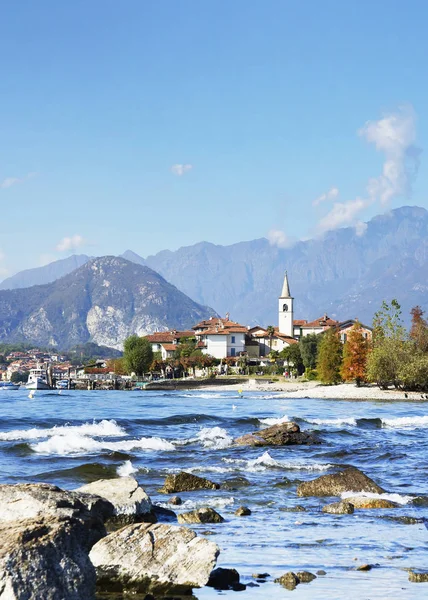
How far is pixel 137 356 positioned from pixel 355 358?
62803 millimetres

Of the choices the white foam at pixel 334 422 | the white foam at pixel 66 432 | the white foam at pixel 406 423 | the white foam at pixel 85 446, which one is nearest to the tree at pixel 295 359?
the white foam at pixel 406 423

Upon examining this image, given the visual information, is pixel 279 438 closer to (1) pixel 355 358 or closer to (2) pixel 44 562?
(2) pixel 44 562

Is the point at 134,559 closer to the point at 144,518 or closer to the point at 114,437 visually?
the point at 144,518

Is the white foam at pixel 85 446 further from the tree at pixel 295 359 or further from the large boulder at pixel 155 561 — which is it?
the tree at pixel 295 359

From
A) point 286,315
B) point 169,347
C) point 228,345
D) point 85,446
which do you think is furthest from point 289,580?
point 286,315

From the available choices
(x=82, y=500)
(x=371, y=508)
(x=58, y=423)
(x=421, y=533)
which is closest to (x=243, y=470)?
(x=371, y=508)

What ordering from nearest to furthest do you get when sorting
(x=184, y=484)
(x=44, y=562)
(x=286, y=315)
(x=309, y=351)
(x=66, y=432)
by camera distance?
1. (x=44, y=562)
2. (x=184, y=484)
3. (x=66, y=432)
4. (x=309, y=351)
5. (x=286, y=315)

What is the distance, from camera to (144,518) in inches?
550

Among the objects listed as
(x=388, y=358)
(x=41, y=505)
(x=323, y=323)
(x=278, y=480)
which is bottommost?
(x=278, y=480)

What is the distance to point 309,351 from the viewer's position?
130375 millimetres

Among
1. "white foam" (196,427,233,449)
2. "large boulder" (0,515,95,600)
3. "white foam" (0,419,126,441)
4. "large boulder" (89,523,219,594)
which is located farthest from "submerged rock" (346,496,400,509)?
"white foam" (0,419,126,441)

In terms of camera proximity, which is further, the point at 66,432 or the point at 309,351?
the point at 309,351

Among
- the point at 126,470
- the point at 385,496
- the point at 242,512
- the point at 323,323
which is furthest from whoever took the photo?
the point at 323,323

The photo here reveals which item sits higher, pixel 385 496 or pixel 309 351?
pixel 309 351
